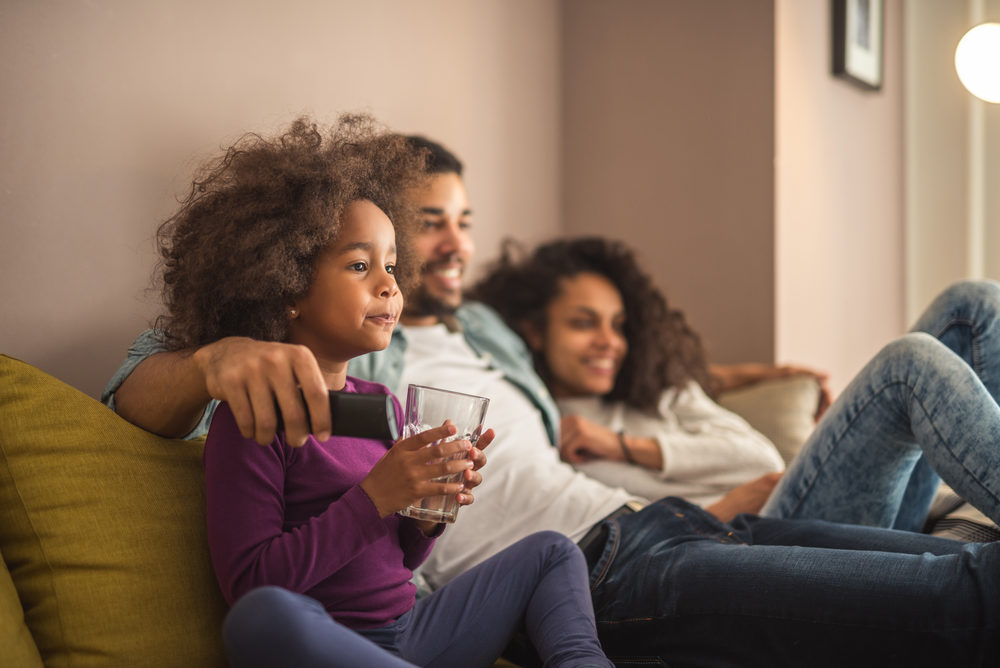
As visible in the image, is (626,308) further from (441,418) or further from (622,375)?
(441,418)

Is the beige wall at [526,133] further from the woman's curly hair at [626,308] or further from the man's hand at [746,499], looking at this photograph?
the man's hand at [746,499]

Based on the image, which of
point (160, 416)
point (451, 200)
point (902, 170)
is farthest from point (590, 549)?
point (902, 170)

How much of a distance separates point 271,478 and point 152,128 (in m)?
0.79

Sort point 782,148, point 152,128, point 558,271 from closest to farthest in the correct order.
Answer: point 152,128
point 558,271
point 782,148

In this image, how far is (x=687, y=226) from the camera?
2590 mm

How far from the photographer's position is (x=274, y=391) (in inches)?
33.9

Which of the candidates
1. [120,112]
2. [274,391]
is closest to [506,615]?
[274,391]

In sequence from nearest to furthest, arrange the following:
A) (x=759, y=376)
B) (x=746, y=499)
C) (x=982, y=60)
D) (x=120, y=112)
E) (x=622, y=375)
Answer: (x=120, y=112), (x=746, y=499), (x=982, y=60), (x=622, y=375), (x=759, y=376)

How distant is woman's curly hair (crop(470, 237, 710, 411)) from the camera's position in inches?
82.5

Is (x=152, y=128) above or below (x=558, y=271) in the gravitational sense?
above

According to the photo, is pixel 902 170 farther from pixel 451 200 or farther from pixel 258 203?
pixel 258 203

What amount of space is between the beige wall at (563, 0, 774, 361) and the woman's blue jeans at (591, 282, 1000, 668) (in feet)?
3.11

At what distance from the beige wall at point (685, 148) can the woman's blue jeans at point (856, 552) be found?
95 cm

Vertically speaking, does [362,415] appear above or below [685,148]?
below
